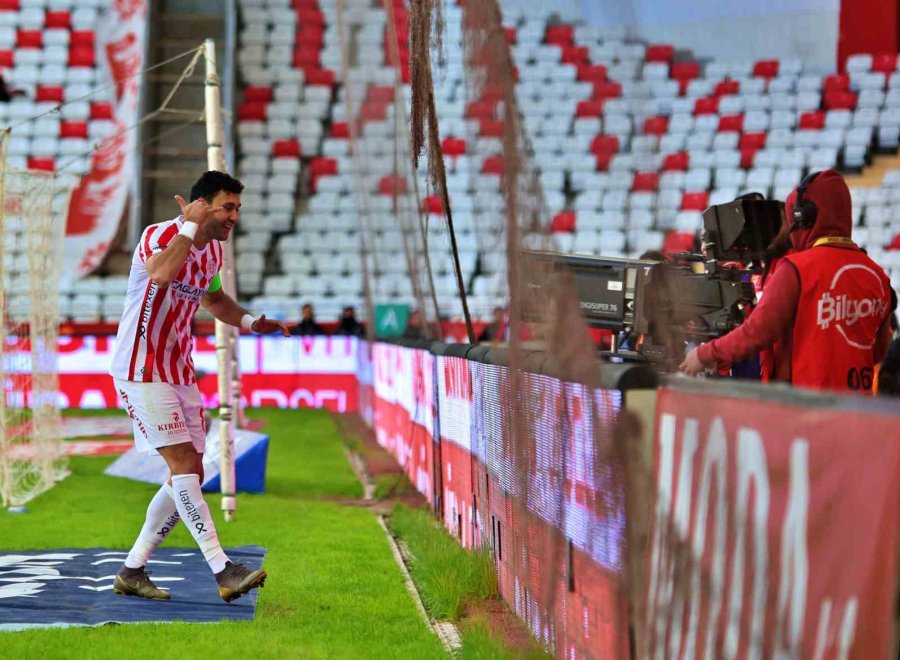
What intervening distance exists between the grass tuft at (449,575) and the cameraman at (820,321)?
5.44 feet

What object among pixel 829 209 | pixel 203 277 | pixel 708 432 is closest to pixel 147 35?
pixel 203 277

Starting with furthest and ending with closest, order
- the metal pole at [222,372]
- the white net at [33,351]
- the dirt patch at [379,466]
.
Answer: the white net at [33,351], the dirt patch at [379,466], the metal pole at [222,372]

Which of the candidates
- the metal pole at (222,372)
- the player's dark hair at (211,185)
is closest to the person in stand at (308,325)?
the metal pole at (222,372)

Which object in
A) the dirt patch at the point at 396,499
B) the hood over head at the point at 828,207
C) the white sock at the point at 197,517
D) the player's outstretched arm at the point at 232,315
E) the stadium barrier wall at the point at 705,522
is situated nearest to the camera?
the stadium barrier wall at the point at 705,522

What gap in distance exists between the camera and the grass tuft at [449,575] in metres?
5.37

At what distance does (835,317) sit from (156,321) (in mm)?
2849

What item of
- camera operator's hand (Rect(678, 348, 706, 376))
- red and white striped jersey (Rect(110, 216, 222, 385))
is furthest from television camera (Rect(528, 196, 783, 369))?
red and white striped jersey (Rect(110, 216, 222, 385))

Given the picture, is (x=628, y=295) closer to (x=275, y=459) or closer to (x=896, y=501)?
(x=896, y=501)

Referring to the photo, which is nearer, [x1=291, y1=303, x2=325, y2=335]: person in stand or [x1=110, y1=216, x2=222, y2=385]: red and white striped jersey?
[x1=110, y1=216, x2=222, y2=385]: red and white striped jersey

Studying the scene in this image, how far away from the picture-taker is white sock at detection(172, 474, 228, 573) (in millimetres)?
5305

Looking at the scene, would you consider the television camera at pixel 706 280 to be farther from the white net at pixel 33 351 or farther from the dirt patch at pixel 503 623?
the white net at pixel 33 351

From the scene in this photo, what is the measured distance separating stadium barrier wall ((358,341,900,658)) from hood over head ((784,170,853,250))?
3.62ft

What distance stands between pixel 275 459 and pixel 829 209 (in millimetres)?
8630

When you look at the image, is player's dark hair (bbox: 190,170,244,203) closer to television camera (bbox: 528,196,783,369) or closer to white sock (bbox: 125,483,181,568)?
white sock (bbox: 125,483,181,568)
